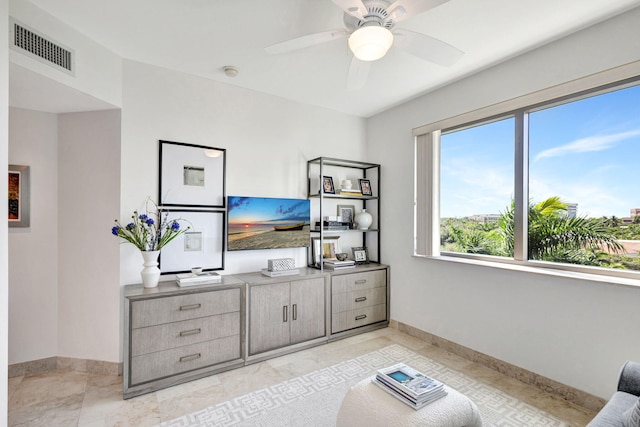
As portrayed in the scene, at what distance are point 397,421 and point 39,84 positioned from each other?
309 centimetres

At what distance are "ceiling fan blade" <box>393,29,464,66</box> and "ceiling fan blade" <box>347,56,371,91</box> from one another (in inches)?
9.0

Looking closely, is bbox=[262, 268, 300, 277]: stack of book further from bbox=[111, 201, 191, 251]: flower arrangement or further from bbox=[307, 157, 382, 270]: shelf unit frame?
bbox=[111, 201, 191, 251]: flower arrangement

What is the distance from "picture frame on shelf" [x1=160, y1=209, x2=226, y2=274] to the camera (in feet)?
9.32

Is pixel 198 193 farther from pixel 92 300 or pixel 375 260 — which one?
pixel 375 260

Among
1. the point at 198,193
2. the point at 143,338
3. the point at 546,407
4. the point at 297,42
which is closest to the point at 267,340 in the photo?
the point at 143,338

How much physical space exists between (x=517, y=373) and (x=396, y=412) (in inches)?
68.0

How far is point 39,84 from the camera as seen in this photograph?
2.15 meters

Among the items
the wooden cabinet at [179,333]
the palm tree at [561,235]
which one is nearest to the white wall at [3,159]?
the wooden cabinet at [179,333]

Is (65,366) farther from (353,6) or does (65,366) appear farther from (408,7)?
(408,7)

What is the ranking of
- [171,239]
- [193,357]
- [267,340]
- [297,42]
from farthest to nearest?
[267,340] < [171,239] < [193,357] < [297,42]

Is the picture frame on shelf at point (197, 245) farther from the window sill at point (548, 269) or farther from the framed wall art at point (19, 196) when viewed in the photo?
the window sill at point (548, 269)

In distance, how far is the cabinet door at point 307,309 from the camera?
308cm

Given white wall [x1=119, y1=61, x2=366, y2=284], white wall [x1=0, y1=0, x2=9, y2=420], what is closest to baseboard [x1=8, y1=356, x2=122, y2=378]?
→ white wall [x1=119, y1=61, x2=366, y2=284]

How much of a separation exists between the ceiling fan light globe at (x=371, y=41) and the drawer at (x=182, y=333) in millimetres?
2301
